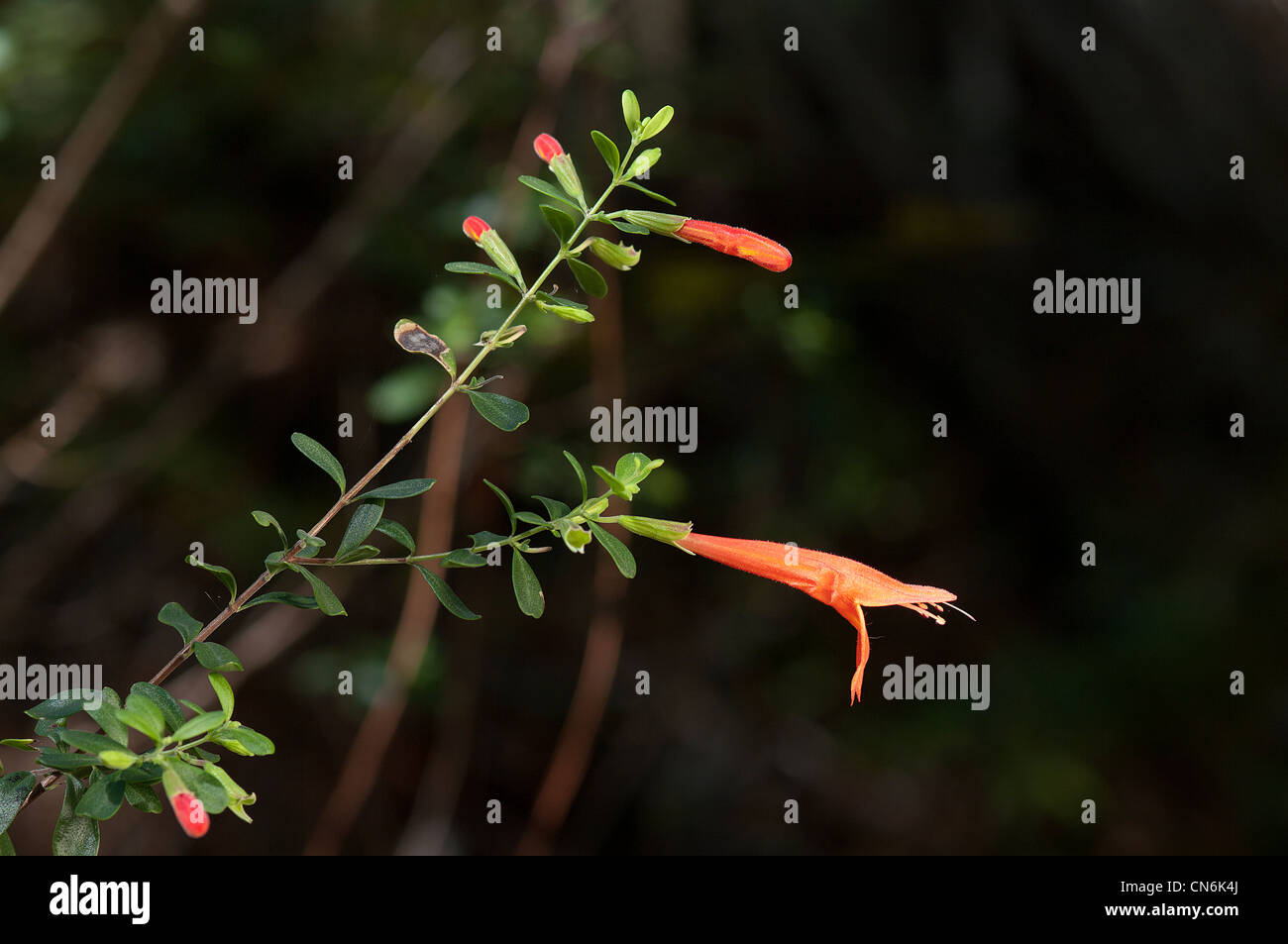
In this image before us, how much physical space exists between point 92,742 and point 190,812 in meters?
0.10

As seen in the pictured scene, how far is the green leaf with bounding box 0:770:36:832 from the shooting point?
74cm

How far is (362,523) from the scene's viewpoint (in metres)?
0.84

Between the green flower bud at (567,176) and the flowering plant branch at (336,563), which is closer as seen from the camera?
the flowering plant branch at (336,563)

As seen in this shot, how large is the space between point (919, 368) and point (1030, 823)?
1301 millimetres

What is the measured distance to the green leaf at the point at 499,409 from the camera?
808mm

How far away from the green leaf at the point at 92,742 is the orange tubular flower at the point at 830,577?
456 mm

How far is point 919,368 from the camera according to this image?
10.3ft

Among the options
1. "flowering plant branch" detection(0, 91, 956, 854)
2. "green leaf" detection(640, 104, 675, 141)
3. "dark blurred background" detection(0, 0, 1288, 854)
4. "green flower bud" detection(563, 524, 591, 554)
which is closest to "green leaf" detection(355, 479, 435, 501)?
"flowering plant branch" detection(0, 91, 956, 854)

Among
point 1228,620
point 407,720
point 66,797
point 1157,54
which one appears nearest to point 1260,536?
point 1228,620

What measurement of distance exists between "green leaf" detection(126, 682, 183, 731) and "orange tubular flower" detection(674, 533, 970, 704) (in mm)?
415

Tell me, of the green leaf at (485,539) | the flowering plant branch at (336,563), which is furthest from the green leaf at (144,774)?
the green leaf at (485,539)

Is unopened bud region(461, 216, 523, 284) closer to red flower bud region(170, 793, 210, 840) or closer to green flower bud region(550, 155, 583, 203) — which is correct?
green flower bud region(550, 155, 583, 203)

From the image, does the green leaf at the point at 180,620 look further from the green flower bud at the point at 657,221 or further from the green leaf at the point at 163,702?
the green flower bud at the point at 657,221

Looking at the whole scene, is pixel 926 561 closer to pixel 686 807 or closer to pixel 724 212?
pixel 686 807
